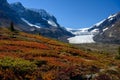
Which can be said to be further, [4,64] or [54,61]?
[54,61]

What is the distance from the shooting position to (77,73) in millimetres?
34500

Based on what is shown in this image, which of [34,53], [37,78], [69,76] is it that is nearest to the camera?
[37,78]

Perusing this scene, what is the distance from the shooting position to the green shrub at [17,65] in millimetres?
31531

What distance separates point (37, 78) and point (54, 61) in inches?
288

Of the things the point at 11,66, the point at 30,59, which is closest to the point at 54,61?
the point at 30,59

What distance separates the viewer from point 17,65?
32250mm

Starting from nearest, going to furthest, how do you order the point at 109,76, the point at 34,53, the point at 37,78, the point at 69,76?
the point at 37,78, the point at 69,76, the point at 109,76, the point at 34,53

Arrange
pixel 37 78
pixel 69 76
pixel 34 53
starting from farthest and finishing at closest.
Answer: pixel 34 53 → pixel 69 76 → pixel 37 78

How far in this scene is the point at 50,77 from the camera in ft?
104

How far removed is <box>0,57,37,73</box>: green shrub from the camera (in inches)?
1241

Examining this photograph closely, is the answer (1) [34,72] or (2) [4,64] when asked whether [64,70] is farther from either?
(2) [4,64]

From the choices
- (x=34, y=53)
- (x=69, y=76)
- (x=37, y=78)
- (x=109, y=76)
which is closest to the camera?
(x=37, y=78)

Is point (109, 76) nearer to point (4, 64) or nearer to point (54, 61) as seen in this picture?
point (54, 61)

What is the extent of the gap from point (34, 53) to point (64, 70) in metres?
7.62
